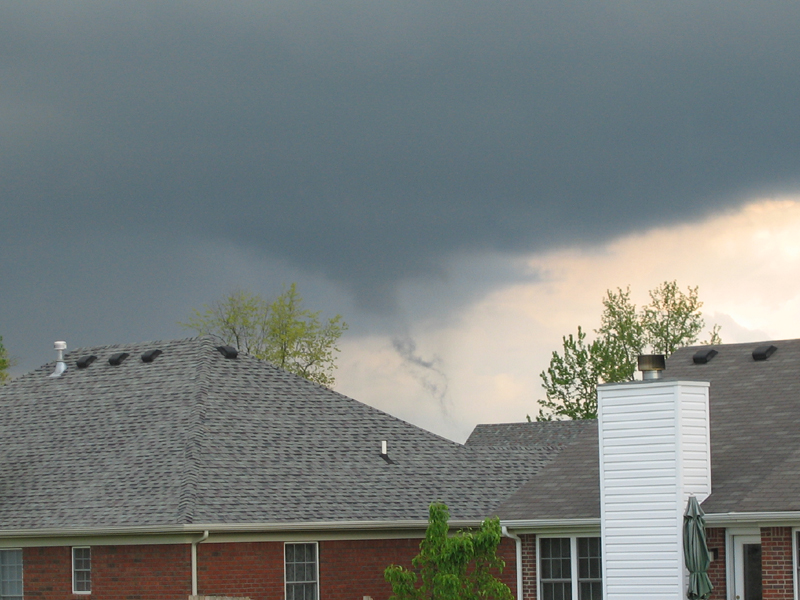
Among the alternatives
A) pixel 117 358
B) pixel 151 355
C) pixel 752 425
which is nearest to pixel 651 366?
pixel 752 425

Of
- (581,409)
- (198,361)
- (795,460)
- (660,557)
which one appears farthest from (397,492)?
(581,409)

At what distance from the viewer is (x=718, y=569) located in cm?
2123

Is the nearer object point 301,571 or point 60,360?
point 301,571

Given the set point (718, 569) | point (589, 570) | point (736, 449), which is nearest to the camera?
point (718, 569)

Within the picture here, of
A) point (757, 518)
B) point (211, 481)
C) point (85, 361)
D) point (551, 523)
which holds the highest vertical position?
point (85, 361)

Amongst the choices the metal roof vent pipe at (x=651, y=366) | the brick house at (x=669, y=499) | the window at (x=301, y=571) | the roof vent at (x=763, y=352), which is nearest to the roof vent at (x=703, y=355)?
the roof vent at (x=763, y=352)

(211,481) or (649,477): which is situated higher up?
(649,477)

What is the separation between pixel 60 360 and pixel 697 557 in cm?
1910

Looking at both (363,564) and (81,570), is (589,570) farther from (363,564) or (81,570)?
(81,570)

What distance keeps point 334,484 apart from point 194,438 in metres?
3.15

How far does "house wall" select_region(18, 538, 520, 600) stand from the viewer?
80.0 feet

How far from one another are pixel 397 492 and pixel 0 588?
339 inches

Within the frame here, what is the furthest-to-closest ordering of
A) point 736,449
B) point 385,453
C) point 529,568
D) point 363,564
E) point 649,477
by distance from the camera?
point 385,453, point 363,564, point 529,568, point 736,449, point 649,477

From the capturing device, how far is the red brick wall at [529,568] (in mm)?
23672
